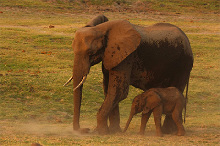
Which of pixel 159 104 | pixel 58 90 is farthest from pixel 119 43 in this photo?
pixel 58 90

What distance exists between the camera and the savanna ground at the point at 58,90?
36.5ft

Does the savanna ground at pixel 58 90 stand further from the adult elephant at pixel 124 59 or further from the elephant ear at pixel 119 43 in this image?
the elephant ear at pixel 119 43

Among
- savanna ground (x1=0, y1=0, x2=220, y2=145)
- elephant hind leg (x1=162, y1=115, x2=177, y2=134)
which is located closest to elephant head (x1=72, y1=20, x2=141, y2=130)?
savanna ground (x1=0, y1=0, x2=220, y2=145)

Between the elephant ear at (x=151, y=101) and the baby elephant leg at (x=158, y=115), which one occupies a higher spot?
the elephant ear at (x=151, y=101)

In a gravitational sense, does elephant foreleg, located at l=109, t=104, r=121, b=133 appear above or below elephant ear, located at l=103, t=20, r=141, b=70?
below

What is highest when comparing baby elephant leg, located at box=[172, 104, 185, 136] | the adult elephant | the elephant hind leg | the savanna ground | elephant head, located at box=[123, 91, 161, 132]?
the adult elephant

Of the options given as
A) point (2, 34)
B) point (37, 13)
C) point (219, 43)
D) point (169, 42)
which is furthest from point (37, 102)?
point (37, 13)

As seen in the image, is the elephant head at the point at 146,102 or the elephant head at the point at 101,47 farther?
the elephant head at the point at 146,102

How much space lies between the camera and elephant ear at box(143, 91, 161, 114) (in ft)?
37.6

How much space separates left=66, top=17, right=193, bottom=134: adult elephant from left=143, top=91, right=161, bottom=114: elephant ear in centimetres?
55

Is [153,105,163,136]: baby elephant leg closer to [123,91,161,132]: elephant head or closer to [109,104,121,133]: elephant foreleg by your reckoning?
[123,91,161,132]: elephant head

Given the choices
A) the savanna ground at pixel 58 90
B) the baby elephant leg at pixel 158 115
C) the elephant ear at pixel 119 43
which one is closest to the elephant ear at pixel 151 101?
the baby elephant leg at pixel 158 115

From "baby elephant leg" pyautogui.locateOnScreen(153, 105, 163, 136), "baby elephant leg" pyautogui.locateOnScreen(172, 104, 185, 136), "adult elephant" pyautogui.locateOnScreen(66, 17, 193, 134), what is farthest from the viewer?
"baby elephant leg" pyautogui.locateOnScreen(172, 104, 185, 136)

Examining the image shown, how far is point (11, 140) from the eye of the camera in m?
9.80
